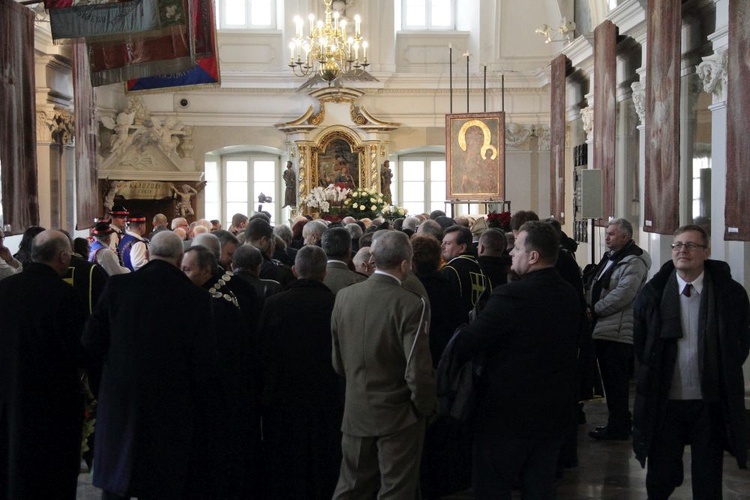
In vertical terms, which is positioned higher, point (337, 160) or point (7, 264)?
point (337, 160)

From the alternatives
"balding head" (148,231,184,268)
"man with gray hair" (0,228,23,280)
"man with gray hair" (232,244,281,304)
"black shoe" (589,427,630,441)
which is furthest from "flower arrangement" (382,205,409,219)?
"balding head" (148,231,184,268)

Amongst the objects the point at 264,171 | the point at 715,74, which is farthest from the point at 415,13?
the point at 715,74

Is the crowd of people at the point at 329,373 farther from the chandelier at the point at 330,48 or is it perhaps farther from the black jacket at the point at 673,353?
the chandelier at the point at 330,48

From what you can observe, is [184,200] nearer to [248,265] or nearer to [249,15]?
[249,15]

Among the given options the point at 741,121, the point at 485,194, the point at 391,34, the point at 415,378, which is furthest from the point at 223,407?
the point at 391,34

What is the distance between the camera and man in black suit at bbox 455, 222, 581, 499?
465cm

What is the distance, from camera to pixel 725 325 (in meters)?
5.25

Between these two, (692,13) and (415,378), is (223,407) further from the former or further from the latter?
(692,13)

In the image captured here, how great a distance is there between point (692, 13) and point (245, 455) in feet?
24.6

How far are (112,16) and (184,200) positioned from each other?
1234 cm

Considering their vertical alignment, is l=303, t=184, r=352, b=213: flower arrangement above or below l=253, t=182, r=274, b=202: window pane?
below

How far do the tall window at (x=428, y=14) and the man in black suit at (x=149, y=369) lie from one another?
1823 centimetres

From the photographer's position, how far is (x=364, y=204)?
17547mm

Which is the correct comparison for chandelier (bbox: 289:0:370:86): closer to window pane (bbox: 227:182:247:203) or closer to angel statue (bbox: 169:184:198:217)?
angel statue (bbox: 169:184:198:217)
